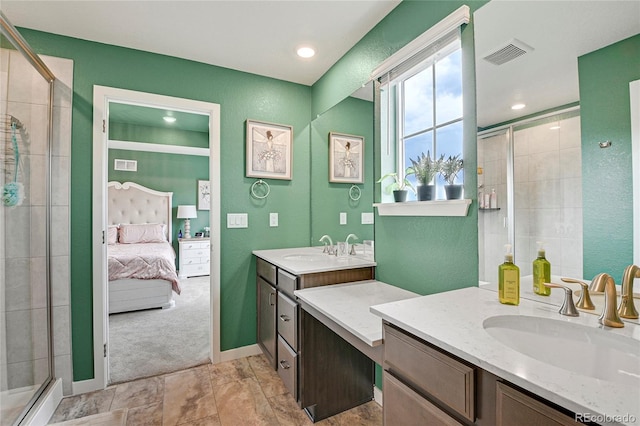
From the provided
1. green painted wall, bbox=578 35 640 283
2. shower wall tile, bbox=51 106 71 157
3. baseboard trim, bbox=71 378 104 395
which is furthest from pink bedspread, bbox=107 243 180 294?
green painted wall, bbox=578 35 640 283

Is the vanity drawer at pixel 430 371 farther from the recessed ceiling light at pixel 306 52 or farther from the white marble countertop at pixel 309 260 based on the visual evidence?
the recessed ceiling light at pixel 306 52

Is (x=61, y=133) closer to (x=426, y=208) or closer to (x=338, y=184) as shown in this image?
(x=338, y=184)

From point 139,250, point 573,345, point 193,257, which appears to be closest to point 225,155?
point 573,345

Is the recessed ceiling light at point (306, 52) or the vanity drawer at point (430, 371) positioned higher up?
the recessed ceiling light at point (306, 52)

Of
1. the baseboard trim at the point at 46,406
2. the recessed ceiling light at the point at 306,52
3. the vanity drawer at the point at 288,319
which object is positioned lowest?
the baseboard trim at the point at 46,406

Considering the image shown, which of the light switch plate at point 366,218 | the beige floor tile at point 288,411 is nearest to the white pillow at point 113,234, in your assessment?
the beige floor tile at point 288,411

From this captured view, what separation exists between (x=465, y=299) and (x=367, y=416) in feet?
3.72

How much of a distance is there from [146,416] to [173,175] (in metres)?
4.75

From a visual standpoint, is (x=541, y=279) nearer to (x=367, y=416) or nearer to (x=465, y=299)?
(x=465, y=299)

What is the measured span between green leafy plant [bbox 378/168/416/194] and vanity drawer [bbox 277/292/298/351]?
0.93 m

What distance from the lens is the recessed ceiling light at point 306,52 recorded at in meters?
2.28

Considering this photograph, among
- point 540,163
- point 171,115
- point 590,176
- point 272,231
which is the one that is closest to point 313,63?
point 272,231

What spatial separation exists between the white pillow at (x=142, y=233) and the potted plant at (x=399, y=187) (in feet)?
15.6

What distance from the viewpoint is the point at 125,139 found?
5129 millimetres
